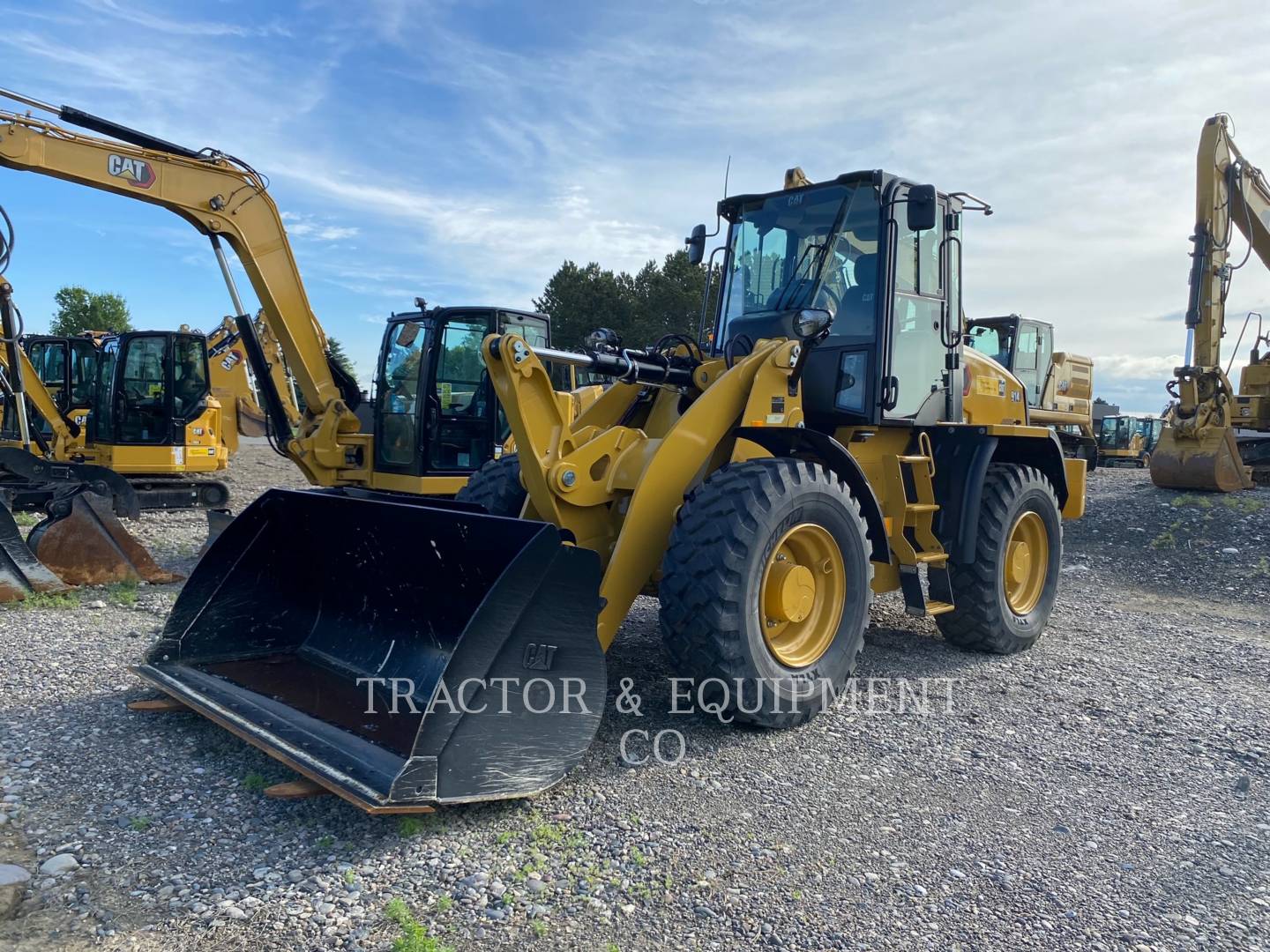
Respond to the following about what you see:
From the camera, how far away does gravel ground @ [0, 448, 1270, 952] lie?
2.80 metres

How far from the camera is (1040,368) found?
17172 mm

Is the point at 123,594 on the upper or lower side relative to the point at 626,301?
lower

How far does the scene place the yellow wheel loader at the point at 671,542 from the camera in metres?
3.50

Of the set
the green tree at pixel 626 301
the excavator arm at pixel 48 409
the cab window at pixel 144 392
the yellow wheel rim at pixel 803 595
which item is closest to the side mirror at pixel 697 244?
the yellow wheel rim at pixel 803 595

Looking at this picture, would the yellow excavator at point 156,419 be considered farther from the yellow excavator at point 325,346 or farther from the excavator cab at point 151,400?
the yellow excavator at point 325,346

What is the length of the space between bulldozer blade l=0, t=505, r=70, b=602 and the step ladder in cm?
614

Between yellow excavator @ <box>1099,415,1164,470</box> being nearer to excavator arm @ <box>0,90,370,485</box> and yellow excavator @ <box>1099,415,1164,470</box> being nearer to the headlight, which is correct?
excavator arm @ <box>0,90,370,485</box>

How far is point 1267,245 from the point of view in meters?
14.0

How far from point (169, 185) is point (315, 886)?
8397 mm

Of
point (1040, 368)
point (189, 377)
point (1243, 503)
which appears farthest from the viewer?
point (1040, 368)

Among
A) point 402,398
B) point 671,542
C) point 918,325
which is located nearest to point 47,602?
point 402,398

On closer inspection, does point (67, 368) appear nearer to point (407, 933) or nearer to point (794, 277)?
point (794, 277)

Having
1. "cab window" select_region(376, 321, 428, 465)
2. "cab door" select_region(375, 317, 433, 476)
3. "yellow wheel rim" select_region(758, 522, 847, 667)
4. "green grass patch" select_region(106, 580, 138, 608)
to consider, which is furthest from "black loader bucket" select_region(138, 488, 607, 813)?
"cab window" select_region(376, 321, 428, 465)

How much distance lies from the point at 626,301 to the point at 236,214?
2447 cm
